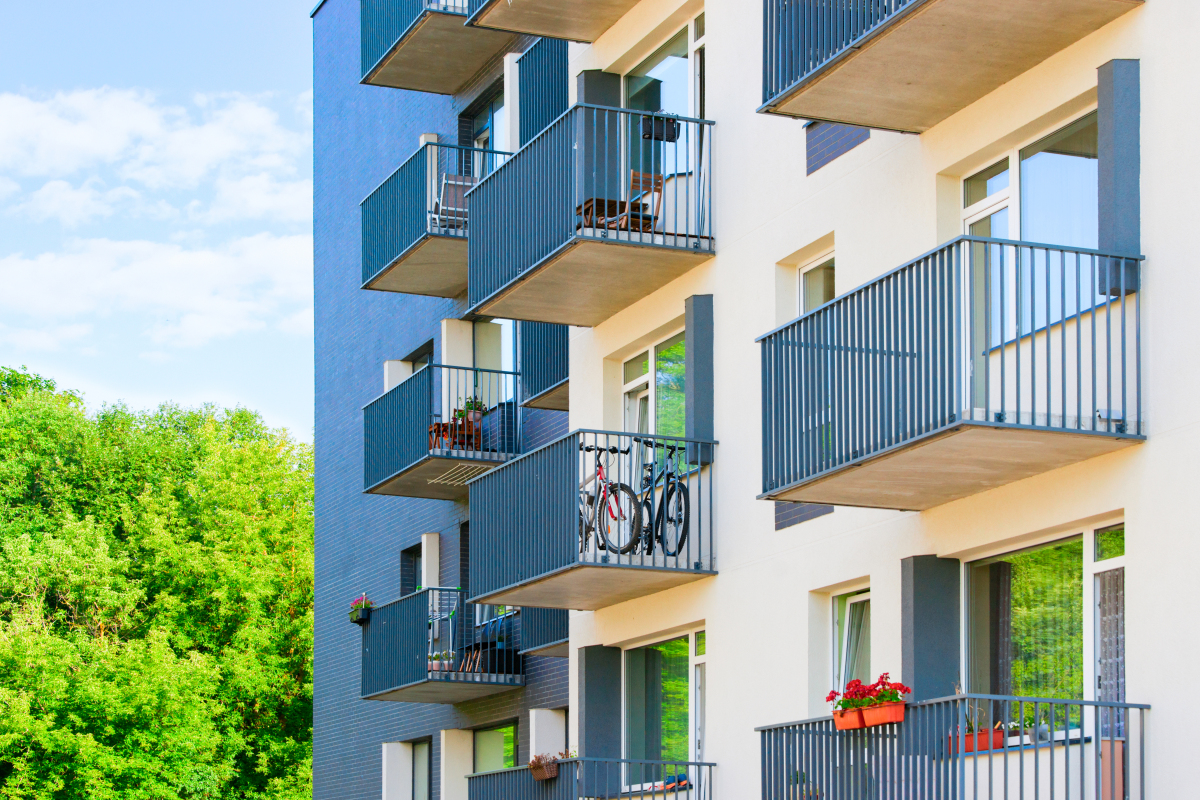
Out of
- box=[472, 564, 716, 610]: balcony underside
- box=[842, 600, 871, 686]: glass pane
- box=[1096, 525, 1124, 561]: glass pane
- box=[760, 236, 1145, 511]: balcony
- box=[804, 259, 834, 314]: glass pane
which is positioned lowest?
box=[842, 600, 871, 686]: glass pane

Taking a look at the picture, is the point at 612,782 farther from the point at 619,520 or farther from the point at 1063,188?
the point at 1063,188

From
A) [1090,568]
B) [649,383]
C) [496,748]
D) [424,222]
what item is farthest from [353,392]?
[1090,568]

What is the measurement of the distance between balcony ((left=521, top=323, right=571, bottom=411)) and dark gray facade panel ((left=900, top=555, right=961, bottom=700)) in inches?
299

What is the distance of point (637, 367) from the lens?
1842 centimetres

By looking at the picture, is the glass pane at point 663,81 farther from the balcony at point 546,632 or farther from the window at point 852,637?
the window at point 852,637

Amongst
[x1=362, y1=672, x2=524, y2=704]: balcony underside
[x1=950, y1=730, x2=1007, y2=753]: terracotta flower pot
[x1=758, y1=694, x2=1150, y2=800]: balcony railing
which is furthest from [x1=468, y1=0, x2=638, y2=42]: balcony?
[x1=950, y1=730, x2=1007, y2=753]: terracotta flower pot

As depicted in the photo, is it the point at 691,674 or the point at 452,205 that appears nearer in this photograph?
the point at 691,674

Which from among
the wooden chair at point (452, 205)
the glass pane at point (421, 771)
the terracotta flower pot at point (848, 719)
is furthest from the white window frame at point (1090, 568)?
the glass pane at point (421, 771)

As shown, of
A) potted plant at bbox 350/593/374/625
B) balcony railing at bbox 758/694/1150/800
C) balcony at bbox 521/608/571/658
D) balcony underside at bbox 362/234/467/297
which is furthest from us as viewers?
potted plant at bbox 350/593/374/625

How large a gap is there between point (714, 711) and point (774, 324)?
3288 millimetres

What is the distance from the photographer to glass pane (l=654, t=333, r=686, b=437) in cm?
1736

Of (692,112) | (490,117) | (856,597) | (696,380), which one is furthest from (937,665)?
(490,117)

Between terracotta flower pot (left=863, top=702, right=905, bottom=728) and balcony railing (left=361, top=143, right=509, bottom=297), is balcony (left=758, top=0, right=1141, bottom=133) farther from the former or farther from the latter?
balcony railing (left=361, top=143, right=509, bottom=297)

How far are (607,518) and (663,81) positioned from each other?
179 inches
